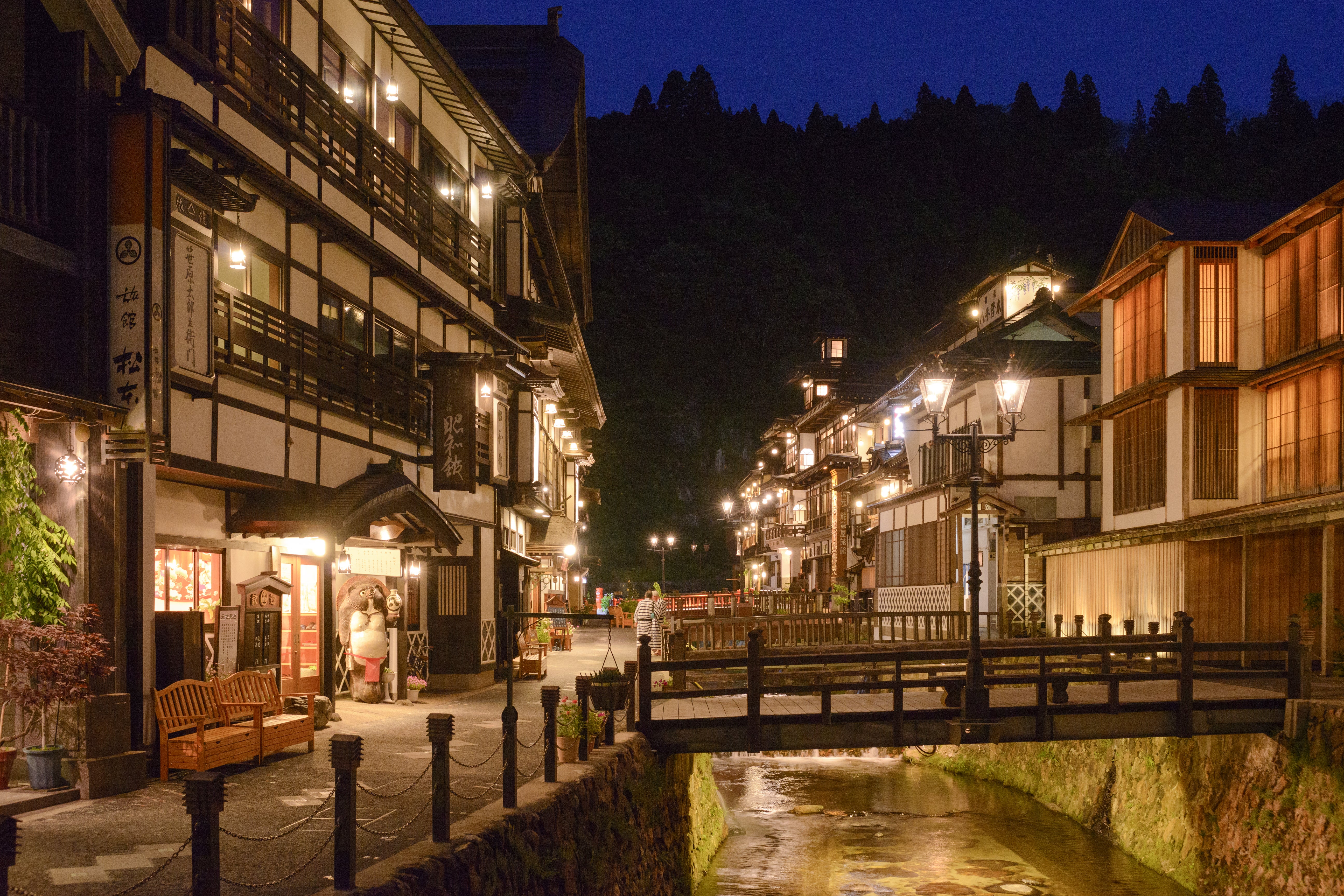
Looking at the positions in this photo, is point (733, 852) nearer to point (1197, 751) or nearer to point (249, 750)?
point (1197, 751)

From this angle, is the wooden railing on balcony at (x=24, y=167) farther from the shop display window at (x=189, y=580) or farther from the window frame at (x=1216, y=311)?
the window frame at (x=1216, y=311)

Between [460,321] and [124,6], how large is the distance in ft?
37.1

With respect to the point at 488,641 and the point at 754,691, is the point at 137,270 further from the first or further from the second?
the point at 488,641

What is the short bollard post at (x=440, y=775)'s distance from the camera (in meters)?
8.31

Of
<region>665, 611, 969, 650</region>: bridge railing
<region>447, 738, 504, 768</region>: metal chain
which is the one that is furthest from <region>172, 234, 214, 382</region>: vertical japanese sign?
<region>665, 611, 969, 650</region>: bridge railing

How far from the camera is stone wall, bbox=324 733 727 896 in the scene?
792 cm

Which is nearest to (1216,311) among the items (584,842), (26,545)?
(584,842)

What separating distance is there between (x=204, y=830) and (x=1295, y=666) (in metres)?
13.8

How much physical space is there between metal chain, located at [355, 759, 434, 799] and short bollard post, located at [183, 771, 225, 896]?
81.8 inches

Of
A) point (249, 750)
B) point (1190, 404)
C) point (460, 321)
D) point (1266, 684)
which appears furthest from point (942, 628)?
point (249, 750)

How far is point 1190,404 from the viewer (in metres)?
24.0

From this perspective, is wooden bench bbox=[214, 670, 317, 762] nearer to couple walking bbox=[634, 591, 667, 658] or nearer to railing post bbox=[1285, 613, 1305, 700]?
couple walking bbox=[634, 591, 667, 658]

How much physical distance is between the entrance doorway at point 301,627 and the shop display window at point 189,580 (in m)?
1.84

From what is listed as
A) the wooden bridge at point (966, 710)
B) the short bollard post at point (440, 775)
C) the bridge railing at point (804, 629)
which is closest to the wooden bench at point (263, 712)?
the wooden bridge at point (966, 710)
